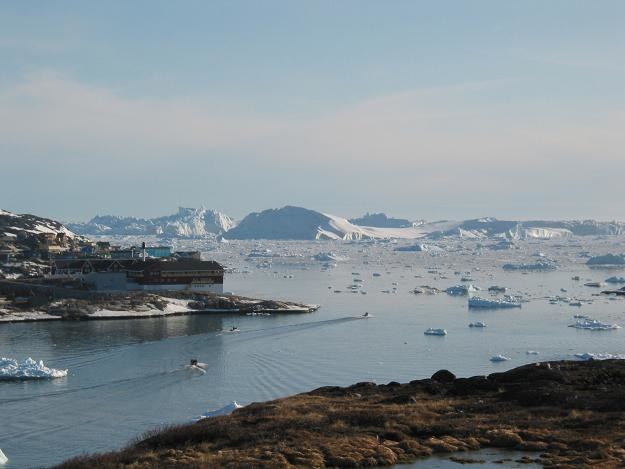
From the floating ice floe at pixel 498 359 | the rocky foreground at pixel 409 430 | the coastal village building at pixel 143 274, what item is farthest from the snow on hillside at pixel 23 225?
the rocky foreground at pixel 409 430

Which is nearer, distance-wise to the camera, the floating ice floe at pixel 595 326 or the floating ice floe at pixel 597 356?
the floating ice floe at pixel 597 356

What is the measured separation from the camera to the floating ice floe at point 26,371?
28.4 metres

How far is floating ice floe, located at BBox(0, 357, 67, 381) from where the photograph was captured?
2844cm

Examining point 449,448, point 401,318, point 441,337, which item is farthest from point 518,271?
point 449,448

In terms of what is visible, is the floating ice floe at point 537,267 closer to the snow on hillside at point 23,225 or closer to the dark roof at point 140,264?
the dark roof at point 140,264

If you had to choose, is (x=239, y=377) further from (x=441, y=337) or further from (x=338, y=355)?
(x=441, y=337)

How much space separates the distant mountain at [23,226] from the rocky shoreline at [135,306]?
20245mm

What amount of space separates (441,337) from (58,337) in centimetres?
1769

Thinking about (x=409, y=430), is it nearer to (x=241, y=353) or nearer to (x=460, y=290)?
(x=241, y=353)

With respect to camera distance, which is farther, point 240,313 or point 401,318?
point 240,313

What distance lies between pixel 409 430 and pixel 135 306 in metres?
39.4

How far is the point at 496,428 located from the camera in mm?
13953

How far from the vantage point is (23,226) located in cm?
7494

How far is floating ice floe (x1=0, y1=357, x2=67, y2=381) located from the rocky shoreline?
17.7m
